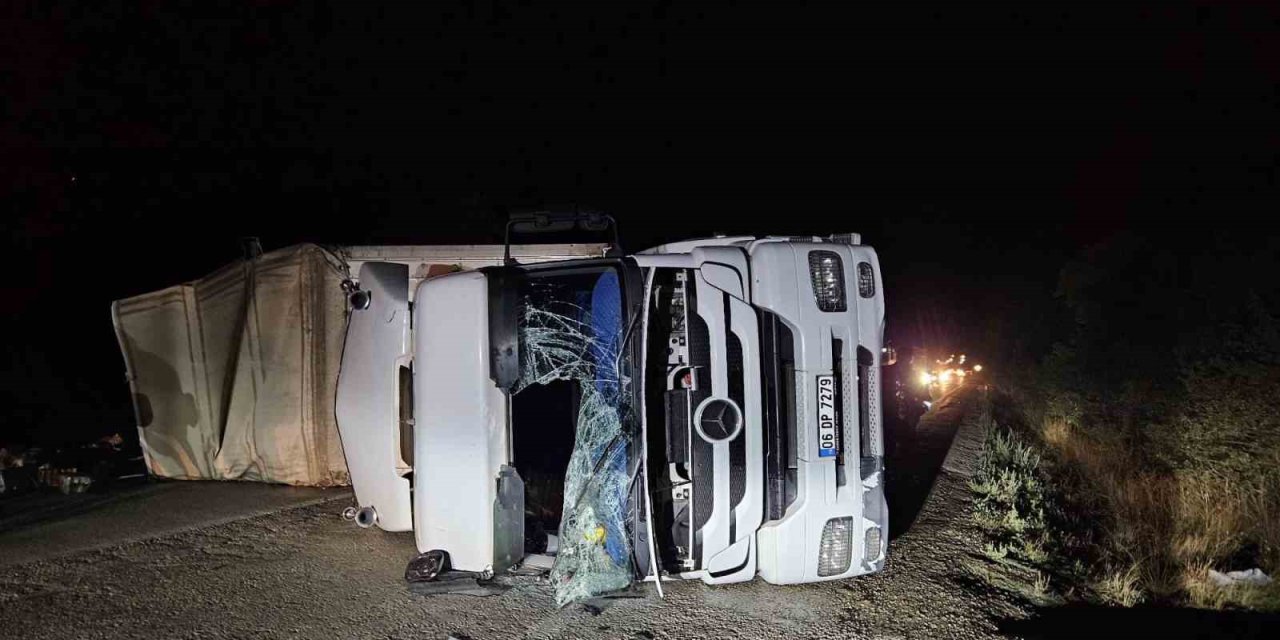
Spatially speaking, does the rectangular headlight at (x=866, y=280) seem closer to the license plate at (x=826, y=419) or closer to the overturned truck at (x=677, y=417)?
the overturned truck at (x=677, y=417)

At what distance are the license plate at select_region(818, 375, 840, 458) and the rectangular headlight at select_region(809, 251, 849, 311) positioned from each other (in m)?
0.39

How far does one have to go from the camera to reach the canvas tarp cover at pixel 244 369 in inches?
253

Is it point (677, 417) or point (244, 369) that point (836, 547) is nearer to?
point (677, 417)

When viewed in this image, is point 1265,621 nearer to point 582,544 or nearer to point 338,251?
point 582,544

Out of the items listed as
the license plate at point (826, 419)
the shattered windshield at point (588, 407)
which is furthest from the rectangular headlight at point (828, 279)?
the shattered windshield at point (588, 407)

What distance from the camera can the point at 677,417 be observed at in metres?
3.84

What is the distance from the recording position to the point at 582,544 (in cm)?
384

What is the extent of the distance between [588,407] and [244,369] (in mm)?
4143

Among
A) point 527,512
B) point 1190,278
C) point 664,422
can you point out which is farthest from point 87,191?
point 1190,278

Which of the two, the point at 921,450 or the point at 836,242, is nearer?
the point at 836,242

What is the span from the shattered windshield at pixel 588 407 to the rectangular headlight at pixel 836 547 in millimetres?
1002

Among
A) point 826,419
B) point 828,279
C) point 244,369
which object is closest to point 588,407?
point 826,419

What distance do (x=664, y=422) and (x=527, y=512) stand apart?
99cm

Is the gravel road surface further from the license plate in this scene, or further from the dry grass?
the dry grass
